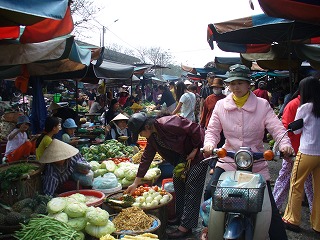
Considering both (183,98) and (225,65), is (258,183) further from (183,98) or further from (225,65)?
(225,65)

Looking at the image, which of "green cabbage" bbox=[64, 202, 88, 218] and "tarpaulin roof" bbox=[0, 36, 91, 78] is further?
"tarpaulin roof" bbox=[0, 36, 91, 78]

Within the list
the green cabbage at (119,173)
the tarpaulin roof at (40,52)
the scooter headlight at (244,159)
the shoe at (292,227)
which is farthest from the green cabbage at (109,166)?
the scooter headlight at (244,159)

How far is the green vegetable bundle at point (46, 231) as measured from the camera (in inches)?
130

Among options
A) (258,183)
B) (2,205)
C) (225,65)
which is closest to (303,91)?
(258,183)

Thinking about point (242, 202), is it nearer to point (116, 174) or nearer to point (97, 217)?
point (97, 217)

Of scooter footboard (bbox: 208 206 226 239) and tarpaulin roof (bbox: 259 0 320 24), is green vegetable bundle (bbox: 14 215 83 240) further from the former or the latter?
tarpaulin roof (bbox: 259 0 320 24)

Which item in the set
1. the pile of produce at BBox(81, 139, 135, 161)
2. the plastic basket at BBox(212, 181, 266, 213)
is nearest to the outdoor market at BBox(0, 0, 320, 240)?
the plastic basket at BBox(212, 181, 266, 213)

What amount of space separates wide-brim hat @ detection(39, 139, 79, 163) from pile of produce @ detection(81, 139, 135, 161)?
2.67m

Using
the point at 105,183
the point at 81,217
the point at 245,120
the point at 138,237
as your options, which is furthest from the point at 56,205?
the point at 245,120

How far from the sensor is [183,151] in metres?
4.61

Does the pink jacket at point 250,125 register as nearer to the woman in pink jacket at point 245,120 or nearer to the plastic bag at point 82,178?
the woman in pink jacket at point 245,120

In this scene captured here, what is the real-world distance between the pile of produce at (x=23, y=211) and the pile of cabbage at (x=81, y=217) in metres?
0.15

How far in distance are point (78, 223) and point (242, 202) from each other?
2.06 meters

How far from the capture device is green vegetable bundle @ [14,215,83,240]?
130 inches
